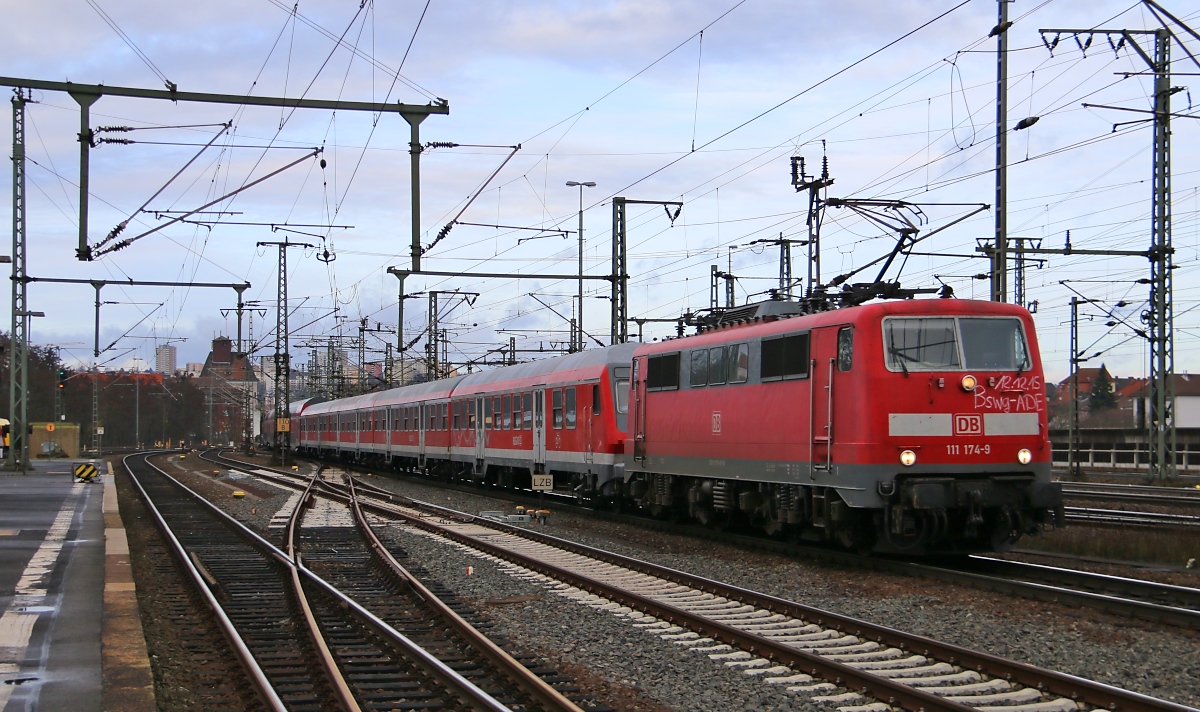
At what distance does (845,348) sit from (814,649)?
5.67m

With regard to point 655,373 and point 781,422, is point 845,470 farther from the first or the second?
point 655,373

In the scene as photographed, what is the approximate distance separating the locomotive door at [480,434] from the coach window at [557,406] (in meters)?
6.27

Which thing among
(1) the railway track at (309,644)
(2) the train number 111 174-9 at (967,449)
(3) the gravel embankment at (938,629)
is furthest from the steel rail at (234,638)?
(2) the train number 111 174-9 at (967,449)

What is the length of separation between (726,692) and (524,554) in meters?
8.31

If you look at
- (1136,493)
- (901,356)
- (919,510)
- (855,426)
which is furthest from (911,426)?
(1136,493)

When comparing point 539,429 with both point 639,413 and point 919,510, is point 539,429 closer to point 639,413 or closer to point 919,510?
point 639,413

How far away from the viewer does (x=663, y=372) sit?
66.5 ft

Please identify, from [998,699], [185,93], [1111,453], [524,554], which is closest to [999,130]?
[524,554]

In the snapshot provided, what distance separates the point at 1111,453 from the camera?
52.2 metres

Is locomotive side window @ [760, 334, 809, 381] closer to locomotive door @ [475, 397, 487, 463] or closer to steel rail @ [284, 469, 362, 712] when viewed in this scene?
steel rail @ [284, 469, 362, 712]

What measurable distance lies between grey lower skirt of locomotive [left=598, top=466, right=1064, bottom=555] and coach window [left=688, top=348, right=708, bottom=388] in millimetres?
2320

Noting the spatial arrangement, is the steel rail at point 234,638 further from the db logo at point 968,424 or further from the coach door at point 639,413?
the db logo at point 968,424

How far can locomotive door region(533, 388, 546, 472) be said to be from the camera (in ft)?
89.8

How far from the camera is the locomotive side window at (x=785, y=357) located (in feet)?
50.6
